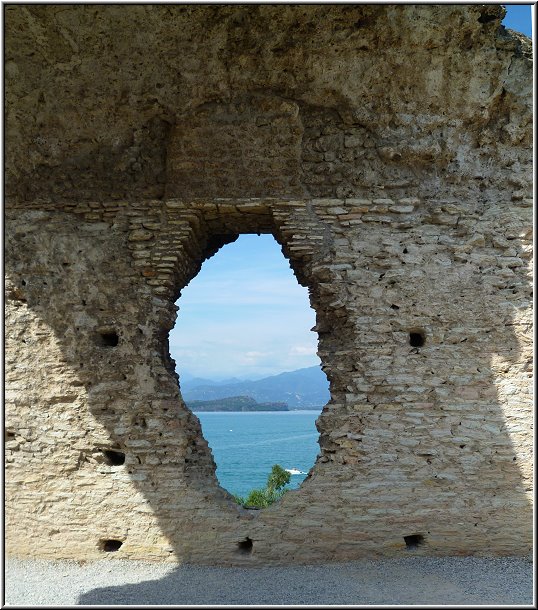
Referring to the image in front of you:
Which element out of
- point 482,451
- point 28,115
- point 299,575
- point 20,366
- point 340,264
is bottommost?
point 299,575

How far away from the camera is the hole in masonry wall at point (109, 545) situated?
5.41 metres

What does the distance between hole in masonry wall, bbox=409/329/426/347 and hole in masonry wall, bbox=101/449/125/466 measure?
129 inches

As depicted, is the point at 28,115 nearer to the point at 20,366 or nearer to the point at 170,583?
the point at 20,366

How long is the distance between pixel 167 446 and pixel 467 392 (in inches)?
124

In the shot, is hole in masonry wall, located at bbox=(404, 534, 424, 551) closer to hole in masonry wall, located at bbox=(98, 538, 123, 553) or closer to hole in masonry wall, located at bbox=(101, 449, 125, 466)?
hole in masonry wall, located at bbox=(98, 538, 123, 553)

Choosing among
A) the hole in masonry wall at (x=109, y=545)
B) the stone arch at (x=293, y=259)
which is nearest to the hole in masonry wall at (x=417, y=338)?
the stone arch at (x=293, y=259)

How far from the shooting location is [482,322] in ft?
18.6

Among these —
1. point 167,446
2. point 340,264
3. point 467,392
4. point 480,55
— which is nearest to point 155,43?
point 340,264

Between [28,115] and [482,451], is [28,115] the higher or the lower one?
the higher one

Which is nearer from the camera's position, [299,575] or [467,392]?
[299,575]

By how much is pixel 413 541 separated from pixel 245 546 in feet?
5.58

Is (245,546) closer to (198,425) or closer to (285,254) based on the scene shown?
(198,425)

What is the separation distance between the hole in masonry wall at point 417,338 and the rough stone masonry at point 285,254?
32 mm

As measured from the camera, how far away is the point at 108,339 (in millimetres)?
5871
